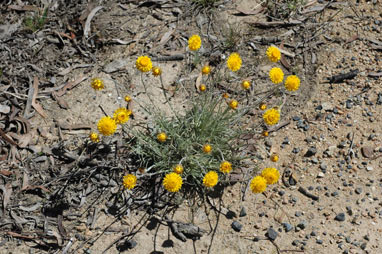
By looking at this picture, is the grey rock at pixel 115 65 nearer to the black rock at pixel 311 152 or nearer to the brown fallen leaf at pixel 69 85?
the brown fallen leaf at pixel 69 85

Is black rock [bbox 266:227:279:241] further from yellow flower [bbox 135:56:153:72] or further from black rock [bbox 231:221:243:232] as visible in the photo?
yellow flower [bbox 135:56:153:72]

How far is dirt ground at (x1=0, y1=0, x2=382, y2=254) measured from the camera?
339cm

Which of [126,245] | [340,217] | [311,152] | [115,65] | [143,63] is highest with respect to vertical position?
[143,63]

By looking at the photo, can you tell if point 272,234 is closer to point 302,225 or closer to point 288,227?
point 288,227

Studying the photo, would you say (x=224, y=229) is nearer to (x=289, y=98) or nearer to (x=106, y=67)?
(x=289, y=98)

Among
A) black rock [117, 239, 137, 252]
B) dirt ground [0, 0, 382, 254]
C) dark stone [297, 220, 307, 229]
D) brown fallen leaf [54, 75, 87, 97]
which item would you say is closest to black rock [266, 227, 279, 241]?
dirt ground [0, 0, 382, 254]

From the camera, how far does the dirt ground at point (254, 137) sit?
11.1 ft

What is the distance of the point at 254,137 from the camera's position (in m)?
3.78

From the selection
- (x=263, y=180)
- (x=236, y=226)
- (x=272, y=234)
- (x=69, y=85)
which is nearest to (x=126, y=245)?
(x=236, y=226)

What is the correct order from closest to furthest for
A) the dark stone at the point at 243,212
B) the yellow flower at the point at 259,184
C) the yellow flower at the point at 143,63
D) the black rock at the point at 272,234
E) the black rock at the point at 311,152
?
1. the yellow flower at the point at 259,184
2. the yellow flower at the point at 143,63
3. the black rock at the point at 272,234
4. the dark stone at the point at 243,212
5. the black rock at the point at 311,152

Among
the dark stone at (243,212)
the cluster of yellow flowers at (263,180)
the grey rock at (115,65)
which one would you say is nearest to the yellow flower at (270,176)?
the cluster of yellow flowers at (263,180)

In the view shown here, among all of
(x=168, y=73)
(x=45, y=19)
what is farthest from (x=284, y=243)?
(x=45, y=19)

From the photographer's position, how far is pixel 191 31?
172 inches

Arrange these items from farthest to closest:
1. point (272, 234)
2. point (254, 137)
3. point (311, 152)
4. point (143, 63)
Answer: point (254, 137), point (311, 152), point (272, 234), point (143, 63)
